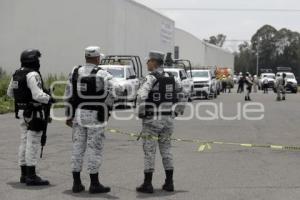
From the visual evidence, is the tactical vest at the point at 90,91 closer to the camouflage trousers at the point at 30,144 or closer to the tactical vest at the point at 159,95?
the tactical vest at the point at 159,95

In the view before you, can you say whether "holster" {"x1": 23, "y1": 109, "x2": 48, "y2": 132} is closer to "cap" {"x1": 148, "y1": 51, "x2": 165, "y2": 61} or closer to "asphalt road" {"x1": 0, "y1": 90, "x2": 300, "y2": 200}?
"asphalt road" {"x1": 0, "y1": 90, "x2": 300, "y2": 200}

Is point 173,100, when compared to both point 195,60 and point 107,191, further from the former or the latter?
point 195,60

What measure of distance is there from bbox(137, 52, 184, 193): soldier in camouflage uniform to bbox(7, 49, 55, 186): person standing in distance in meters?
1.32

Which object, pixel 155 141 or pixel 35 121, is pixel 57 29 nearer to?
pixel 35 121

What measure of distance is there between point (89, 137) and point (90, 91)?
1.91 feet

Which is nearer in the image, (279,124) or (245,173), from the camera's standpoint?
(245,173)

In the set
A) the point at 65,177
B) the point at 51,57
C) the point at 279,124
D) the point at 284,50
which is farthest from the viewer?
the point at 284,50

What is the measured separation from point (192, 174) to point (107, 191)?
193cm

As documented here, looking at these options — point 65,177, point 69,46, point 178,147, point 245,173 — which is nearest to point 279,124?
point 178,147

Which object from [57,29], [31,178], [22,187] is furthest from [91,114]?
[57,29]

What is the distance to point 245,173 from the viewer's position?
9852 millimetres

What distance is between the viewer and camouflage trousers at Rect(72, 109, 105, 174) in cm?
808

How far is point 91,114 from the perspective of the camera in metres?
8.08

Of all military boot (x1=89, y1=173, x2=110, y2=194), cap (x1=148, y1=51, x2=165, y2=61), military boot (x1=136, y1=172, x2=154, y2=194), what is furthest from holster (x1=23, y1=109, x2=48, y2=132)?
cap (x1=148, y1=51, x2=165, y2=61)
